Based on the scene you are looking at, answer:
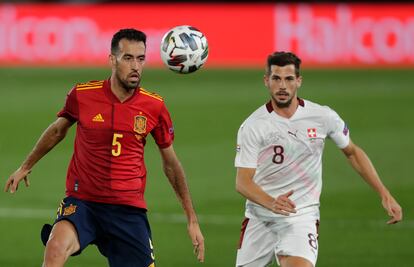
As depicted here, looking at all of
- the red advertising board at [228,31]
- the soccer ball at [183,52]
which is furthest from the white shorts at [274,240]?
the red advertising board at [228,31]

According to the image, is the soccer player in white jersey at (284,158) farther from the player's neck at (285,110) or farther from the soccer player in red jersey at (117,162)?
the soccer player in red jersey at (117,162)

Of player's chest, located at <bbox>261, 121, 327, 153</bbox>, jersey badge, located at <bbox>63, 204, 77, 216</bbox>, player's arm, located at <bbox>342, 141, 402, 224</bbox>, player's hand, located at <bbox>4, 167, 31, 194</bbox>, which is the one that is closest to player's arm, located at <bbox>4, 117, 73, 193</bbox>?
player's hand, located at <bbox>4, 167, 31, 194</bbox>

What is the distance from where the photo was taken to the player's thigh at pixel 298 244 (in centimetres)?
962

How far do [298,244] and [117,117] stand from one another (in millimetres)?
1821

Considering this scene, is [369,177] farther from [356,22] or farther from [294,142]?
[356,22]

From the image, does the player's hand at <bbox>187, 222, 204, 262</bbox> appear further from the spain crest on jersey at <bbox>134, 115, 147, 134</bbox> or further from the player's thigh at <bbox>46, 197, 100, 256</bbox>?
the spain crest on jersey at <bbox>134, 115, 147, 134</bbox>

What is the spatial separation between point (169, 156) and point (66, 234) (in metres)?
1.17

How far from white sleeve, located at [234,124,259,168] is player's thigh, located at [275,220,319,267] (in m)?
0.63

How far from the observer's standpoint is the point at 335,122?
10172 mm

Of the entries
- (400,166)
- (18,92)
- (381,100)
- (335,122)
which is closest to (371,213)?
(400,166)

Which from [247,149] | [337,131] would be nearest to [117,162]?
[247,149]

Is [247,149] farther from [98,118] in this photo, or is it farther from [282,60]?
[98,118]

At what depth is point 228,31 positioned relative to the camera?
1288 inches

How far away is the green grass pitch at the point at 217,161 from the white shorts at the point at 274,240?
2.90 m
